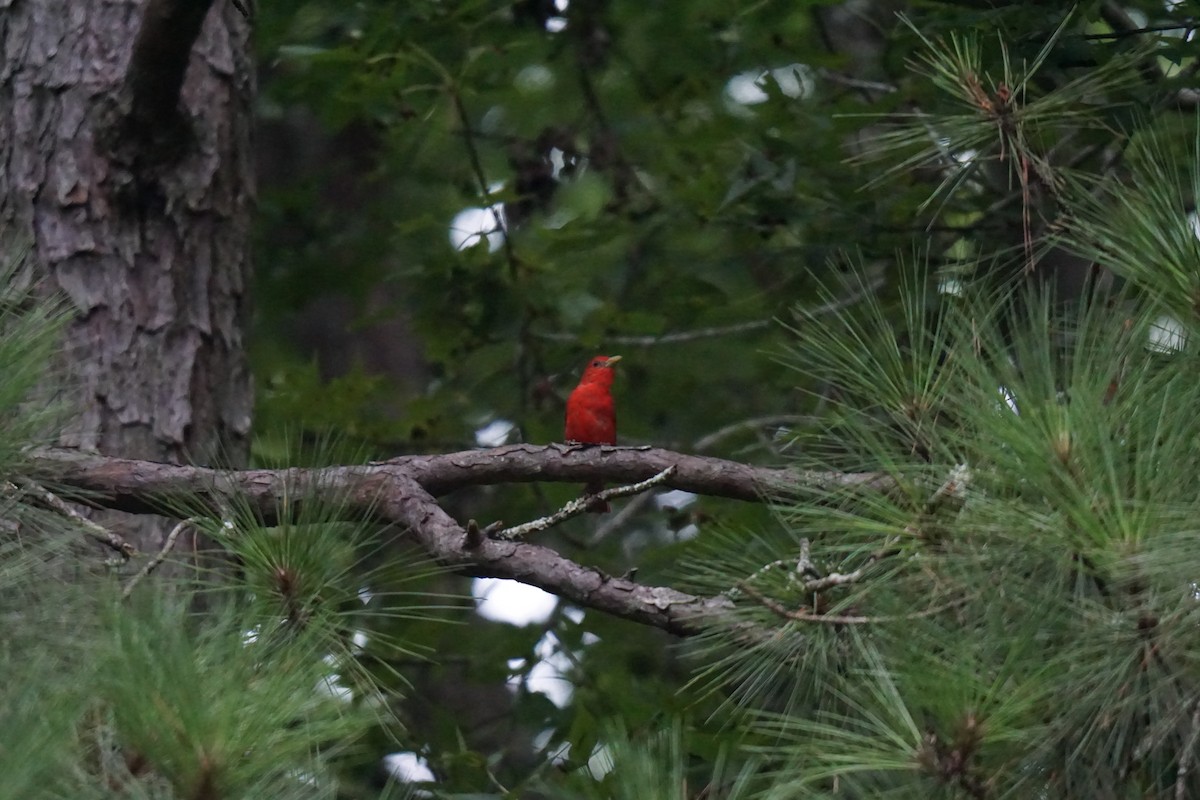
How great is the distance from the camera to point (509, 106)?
585 cm

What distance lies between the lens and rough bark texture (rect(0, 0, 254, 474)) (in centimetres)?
338

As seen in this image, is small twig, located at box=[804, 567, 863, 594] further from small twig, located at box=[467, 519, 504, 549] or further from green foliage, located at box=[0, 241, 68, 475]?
green foliage, located at box=[0, 241, 68, 475]

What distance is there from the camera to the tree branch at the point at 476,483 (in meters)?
2.31

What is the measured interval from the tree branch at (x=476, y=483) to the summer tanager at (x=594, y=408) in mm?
2033

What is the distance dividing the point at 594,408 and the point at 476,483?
7.16 feet

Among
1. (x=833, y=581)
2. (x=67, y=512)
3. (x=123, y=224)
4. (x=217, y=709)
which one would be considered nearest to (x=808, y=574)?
(x=833, y=581)

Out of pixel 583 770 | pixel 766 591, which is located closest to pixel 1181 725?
pixel 766 591

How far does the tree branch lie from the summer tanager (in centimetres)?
203

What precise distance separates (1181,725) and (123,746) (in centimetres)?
131

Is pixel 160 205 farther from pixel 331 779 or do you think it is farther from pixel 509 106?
pixel 509 106

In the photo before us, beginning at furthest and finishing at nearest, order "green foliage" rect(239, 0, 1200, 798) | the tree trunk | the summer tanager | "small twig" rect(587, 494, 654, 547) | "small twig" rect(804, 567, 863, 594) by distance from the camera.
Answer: "small twig" rect(587, 494, 654, 547), the summer tanager, the tree trunk, "small twig" rect(804, 567, 863, 594), "green foliage" rect(239, 0, 1200, 798)

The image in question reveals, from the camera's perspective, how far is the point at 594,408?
4922mm

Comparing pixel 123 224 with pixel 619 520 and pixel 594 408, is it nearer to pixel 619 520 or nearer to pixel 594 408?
pixel 594 408

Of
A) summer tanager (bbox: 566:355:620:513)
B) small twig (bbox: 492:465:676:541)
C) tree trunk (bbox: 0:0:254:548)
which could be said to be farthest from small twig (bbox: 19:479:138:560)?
summer tanager (bbox: 566:355:620:513)
